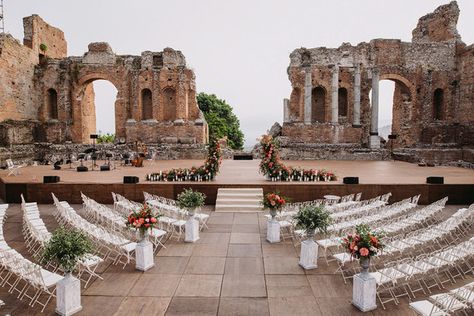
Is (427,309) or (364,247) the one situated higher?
(364,247)

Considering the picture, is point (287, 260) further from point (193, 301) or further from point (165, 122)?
point (165, 122)

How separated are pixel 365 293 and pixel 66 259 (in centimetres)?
524

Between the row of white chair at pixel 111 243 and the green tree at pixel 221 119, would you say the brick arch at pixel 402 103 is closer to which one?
the green tree at pixel 221 119

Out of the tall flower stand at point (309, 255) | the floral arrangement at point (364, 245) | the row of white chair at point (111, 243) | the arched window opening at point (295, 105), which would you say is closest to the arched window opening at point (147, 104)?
the arched window opening at point (295, 105)

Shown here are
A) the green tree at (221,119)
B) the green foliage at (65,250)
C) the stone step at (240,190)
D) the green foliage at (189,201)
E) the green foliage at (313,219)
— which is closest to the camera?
the green foliage at (65,250)

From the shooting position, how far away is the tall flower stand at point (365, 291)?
5906 mm

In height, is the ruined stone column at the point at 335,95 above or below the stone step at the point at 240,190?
above

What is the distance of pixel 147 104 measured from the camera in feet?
104

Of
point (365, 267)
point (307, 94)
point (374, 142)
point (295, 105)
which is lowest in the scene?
point (365, 267)

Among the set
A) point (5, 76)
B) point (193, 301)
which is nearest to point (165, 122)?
point (5, 76)

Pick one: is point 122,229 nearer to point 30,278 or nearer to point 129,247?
point 129,247

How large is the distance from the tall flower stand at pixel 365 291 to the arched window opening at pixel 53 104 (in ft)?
107

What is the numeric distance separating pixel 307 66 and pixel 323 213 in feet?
79.8

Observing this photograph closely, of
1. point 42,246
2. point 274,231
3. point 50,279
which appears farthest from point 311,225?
point 42,246
